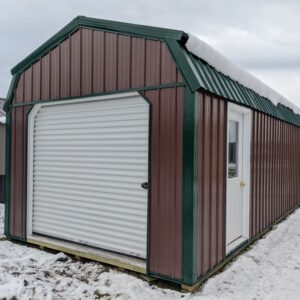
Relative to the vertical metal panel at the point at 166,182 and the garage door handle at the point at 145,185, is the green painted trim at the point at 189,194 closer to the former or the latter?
the vertical metal panel at the point at 166,182

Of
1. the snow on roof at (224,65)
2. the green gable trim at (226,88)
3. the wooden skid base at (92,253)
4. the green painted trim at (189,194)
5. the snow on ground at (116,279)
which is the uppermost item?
the snow on roof at (224,65)

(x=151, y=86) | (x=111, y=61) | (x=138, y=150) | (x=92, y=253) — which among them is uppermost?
(x=111, y=61)

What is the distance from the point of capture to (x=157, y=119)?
12.6 feet

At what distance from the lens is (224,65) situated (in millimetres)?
4492

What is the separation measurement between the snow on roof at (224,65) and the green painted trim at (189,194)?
2.17 ft

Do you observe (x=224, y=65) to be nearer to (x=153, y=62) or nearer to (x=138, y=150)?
(x=153, y=62)

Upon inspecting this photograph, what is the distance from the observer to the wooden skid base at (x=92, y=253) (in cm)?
398

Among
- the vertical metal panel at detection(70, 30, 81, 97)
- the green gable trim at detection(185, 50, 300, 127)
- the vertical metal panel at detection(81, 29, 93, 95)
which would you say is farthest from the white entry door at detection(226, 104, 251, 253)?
the vertical metal panel at detection(70, 30, 81, 97)

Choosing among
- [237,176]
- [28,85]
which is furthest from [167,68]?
[28,85]

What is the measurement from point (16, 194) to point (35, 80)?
1.93 metres

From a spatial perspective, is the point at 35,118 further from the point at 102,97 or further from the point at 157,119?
the point at 157,119

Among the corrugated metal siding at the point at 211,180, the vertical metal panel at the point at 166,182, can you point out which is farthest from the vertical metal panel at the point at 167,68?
the corrugated metal siding at the point at 211,180

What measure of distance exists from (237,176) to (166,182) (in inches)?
69.3

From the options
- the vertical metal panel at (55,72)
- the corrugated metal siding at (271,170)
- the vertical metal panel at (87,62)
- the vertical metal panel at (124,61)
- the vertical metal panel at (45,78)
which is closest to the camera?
the vertical metal panel at (124,61)
